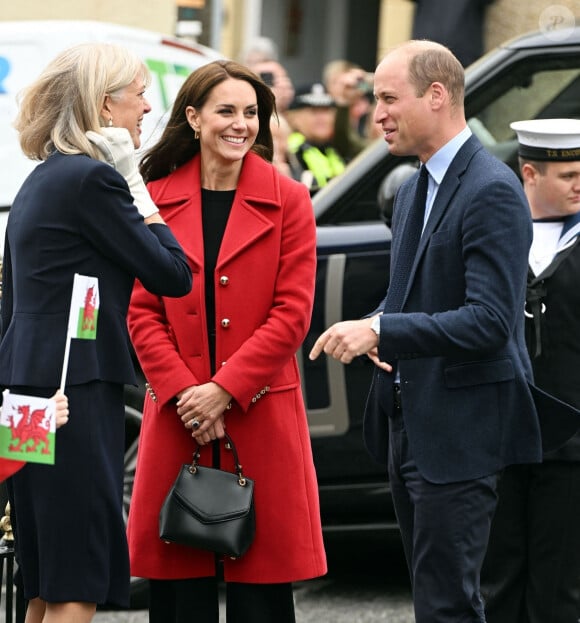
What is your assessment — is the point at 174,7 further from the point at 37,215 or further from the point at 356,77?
the point at 37,215

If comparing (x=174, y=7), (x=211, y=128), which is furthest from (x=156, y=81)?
(x=174, y=7)

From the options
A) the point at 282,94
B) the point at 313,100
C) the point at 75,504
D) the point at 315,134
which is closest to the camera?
the point at 75,504

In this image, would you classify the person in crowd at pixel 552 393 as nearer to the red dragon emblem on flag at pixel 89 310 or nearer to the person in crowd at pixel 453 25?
the red dragon emblem on flag at pixel 89 310

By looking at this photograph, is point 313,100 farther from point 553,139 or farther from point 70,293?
point 70,293

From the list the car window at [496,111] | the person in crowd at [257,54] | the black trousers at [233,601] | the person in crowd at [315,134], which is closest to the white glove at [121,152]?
the black trousers at [233,601]

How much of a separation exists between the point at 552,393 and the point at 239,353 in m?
0.93

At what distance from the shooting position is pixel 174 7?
12.9 m

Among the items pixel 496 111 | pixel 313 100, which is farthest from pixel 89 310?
pixel 313 100

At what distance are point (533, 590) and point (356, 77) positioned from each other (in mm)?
6315

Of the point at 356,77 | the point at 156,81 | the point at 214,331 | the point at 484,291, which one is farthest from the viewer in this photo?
the point at 356,77

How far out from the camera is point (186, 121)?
4.88m

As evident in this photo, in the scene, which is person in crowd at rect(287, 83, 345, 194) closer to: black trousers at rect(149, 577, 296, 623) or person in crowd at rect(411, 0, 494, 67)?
person in crowd at rect(411, 0, 494, 67)

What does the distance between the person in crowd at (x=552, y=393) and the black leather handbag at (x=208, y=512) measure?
30.7 inches

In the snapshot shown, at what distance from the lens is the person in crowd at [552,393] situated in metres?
4.77
